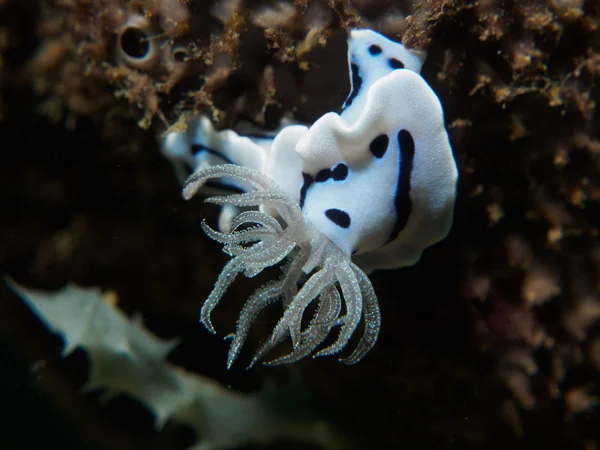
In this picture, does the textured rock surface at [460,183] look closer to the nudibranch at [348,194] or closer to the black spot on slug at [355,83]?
the black spot on slug at [355,83]

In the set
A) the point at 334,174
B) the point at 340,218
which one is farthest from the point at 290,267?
the point at 334,174

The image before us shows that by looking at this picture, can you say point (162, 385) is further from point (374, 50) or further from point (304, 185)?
point (374, 50)

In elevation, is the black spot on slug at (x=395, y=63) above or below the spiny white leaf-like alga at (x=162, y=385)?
above

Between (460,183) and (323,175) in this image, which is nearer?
(323,175)

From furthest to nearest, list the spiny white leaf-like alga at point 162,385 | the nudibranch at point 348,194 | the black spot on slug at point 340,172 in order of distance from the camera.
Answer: the spiny white leaf-like alga at point 162,385, the black spot on slug at point 340,172, the nudibranch at point 348,194

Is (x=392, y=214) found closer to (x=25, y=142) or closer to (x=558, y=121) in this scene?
(x=558, y=121)

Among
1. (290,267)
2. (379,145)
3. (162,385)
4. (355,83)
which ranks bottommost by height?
(162,385)

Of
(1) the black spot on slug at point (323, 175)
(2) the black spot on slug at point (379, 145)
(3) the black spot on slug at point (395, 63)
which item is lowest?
(1) the black spot on slug at point (323, 175)

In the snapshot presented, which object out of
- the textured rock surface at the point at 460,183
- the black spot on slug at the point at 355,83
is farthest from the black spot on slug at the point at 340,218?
the textured rock surface at the point at 460,183
